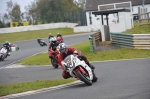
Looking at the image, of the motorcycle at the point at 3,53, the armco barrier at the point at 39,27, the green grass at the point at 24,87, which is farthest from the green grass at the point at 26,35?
the green grass at the point at 24,87

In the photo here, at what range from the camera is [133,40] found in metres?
23.6

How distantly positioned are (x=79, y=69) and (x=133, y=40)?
39.4 ft

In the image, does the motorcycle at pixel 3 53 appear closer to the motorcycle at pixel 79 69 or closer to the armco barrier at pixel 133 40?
the armco barrier at pixel 133 40

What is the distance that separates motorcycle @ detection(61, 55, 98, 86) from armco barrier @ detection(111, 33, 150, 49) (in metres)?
10.8

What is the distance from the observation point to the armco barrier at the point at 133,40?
22.8 meters

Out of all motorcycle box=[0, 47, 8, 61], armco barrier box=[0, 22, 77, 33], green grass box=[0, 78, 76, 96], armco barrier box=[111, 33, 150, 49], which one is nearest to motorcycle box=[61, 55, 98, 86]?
green grass box=[0, 78, 76, 96]

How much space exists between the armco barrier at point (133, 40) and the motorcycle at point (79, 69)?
10.8 meters

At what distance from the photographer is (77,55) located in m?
12.6

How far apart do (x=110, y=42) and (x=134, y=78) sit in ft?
48.3

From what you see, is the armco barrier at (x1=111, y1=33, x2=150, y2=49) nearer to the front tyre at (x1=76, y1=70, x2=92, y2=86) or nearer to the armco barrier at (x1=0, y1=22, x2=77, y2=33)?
the front tyre at (x1=76, y1=70, x2=92, y2=86)

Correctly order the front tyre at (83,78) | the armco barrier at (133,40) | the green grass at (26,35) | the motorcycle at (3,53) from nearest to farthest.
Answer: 1. the front tyre at (83,78)
2. the armco barrier at (133,40)
3. the motorcycle at (3,53)
4. the green grass at (26,35)

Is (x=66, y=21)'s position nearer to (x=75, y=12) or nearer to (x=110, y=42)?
(x=75, y=12)

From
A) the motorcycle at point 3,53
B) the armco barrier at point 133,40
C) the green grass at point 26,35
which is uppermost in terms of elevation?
the armco barrier at point 133,40

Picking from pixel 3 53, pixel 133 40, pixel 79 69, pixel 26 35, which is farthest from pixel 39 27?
pixel 79 69
